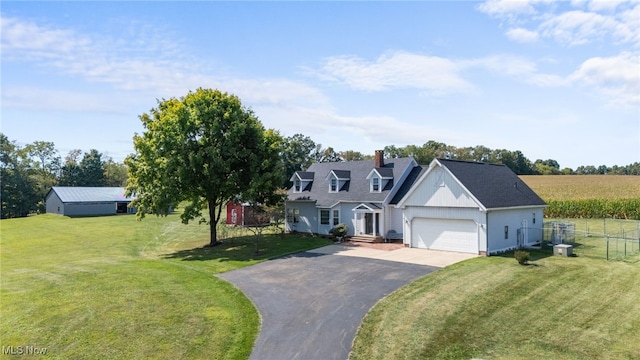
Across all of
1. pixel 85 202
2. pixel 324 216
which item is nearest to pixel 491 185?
pixel 324 216

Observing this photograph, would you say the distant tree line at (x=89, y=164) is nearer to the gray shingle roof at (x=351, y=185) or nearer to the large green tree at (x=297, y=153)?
the large green tree at (x=297, y=153)

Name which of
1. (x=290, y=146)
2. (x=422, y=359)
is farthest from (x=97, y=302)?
(x=290, y=146)

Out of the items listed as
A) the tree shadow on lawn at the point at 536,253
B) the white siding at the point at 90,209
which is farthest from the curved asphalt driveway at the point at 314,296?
the white siding at the point at 90,209

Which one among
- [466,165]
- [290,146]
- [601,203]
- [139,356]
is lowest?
[139,356]

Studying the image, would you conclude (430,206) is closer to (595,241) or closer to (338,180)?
(338,180)

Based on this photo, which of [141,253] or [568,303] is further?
[141,253]

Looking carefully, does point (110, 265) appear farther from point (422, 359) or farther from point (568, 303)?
point (568, 303)
